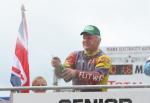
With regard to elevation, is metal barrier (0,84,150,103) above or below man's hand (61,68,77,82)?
below

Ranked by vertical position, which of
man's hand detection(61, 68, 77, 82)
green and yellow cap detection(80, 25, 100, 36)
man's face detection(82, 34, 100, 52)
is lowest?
man's hand detection(61, 68, 77, 82)

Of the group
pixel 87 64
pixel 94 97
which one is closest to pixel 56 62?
pixel 87 64

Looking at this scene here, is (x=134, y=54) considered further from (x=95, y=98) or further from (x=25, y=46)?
(x=95, y=98)

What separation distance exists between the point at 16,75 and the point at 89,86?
8.64 meters

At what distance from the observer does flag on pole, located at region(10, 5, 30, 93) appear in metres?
17.2

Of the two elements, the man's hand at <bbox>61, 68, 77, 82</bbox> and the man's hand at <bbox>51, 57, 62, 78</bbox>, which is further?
the man's hand at <bbox>51, 57, 62, 78</bbox>

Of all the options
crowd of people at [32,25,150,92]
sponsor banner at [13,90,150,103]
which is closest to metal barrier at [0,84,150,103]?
sponsor banner at [13,90,150,103]

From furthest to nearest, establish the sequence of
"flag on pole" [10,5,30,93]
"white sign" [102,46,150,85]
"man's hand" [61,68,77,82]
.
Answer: "white sign" [102,46,150,85] < "flag on pole" [10,5,30,93] < "man's hand" [61,68,77,82]

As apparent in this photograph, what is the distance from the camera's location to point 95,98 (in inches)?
360

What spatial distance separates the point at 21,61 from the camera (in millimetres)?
18406

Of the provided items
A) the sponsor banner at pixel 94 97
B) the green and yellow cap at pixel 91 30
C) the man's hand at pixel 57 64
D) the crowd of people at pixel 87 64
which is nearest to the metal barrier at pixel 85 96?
the sponsor banner at pixel 94 97

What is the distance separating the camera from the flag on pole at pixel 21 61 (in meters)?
17.2

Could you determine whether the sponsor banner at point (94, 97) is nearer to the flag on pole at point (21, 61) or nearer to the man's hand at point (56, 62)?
the man's hand at point (56, 62)

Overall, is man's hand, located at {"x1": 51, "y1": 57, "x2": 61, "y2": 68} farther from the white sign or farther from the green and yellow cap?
the white sign
